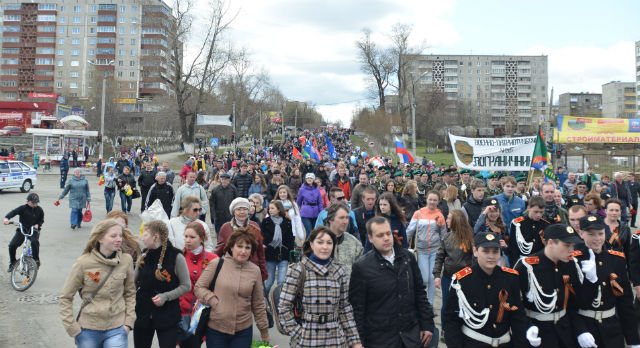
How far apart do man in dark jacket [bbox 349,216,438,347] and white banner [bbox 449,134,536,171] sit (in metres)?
10.9

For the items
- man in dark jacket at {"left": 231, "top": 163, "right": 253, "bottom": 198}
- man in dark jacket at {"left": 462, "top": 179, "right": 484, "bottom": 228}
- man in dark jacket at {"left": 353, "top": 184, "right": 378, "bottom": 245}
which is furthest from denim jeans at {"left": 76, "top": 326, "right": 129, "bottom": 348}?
man in dark jacket at {"left": 231, "top": 163, "right": 253, "bottom": 198}

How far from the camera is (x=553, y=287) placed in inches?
153

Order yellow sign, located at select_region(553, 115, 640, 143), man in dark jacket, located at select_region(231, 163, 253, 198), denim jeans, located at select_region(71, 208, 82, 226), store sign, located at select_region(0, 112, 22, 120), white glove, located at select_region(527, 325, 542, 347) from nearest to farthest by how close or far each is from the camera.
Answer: white glove, located at select_region(527, 325, 542, 347) → man in dark jacket, located at select_region(231, 163, 253, 198) → denim jeans, located at select_region(71, 208, 82, 226) → yellow sign, located at select_region(553, 115, 640, 143) → store sign, located at select_region(0, 112, 22, 120)

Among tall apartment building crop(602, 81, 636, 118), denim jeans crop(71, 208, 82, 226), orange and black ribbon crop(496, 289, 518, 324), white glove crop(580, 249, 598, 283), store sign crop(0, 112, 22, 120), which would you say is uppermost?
tall apartment building crop(602, 81, 636, 118)

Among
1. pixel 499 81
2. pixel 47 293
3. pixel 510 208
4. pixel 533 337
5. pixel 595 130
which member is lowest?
pixel 47 293

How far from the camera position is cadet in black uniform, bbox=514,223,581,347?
152 inches

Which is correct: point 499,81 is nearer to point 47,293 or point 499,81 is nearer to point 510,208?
point 510,208

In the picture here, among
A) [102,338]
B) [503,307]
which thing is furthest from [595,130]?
[102,338]

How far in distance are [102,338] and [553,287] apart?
3.82 metres

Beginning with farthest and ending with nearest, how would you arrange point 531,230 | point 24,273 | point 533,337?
point 24,273 < point 531,230 < point 533,337

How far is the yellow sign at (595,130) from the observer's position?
3192 cm

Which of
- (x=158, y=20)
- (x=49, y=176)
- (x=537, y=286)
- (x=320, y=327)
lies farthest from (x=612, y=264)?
(x=158, y=20)

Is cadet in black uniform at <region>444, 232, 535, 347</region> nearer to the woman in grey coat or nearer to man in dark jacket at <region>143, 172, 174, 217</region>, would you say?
man in dark jacket at <region>143, 172, 174, 217</region>

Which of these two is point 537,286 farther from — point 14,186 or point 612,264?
point 14,186
